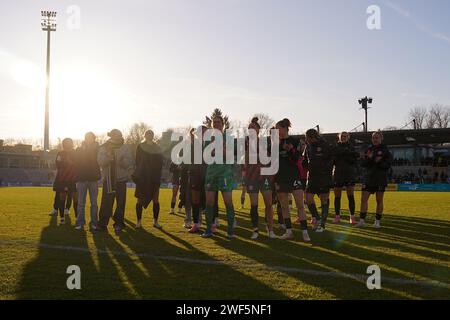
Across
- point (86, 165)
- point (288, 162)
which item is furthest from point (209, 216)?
point (86, 165)

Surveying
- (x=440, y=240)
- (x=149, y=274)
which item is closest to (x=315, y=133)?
(x=440, y=240)

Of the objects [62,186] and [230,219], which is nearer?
[230,219]

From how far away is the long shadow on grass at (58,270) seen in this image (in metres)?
4.61

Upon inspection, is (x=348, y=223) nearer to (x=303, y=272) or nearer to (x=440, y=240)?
(x=440, y=240)

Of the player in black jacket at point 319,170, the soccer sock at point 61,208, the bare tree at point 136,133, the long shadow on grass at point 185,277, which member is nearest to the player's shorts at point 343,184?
the player in black jacket at point 319,170

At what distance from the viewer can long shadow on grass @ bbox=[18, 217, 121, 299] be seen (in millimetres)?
4609

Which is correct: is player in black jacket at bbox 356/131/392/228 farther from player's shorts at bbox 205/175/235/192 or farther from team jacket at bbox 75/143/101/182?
team jacket at bbox 75/143/101/182

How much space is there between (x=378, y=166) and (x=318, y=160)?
1.43 m

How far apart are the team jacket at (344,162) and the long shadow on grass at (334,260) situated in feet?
9.06

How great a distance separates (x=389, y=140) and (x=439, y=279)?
154 ft

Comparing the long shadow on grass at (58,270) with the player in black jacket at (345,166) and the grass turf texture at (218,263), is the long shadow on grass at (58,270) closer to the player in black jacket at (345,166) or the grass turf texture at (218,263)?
the grass turf texture at (218,263)

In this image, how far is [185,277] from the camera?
17.5 feet

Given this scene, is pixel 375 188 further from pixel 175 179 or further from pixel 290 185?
pixel 175 179

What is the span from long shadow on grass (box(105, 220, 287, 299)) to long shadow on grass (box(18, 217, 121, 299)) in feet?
1.44
